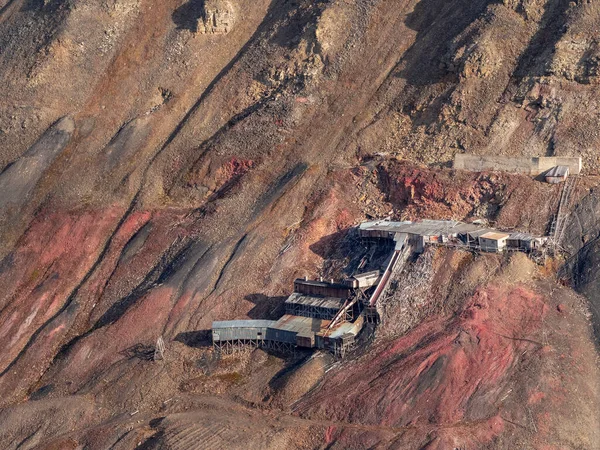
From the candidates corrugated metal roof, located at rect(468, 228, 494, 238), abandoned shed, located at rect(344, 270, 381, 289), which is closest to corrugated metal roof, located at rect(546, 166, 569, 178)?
corrugated metal roof, located at rect(468, 228, 494, 238)

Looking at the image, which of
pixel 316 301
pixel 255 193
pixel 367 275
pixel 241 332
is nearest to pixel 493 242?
pixel 367 275

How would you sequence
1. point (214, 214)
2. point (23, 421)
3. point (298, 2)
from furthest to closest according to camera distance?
point (298, 2)
point (214, 214)
point (23, 421)

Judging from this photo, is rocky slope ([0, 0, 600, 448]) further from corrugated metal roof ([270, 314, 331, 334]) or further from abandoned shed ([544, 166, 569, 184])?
corrugated metal roof ([270, 314, 331, 334])

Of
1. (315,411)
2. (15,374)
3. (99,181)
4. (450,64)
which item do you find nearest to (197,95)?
(99,181)

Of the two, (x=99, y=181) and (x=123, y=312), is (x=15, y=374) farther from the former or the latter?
(x=99, y=181)

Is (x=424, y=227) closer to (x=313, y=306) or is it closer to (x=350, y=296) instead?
(x=350, y=296)

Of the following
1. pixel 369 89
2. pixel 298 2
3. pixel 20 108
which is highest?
pixel 20 108
